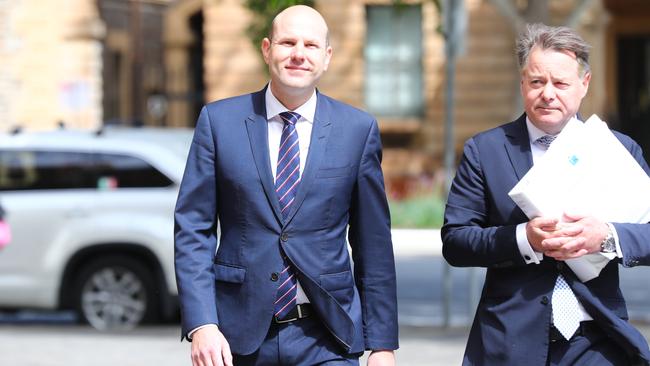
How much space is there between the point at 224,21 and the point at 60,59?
563 centimetres

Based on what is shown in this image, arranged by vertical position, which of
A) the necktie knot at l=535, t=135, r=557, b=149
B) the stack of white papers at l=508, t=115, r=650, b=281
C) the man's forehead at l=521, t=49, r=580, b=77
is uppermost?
the man's forehead at l=521, t=49, r=580, b=77

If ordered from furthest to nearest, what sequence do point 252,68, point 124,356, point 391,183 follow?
1. point 252,68
2. point 391,183
3. point 124,356

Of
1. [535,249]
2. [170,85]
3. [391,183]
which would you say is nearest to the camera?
[535,249]

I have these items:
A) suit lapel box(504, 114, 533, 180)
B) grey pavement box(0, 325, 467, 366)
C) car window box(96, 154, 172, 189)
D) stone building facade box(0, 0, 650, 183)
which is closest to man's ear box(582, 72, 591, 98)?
suit lapel box(504, 114, 533, 180)

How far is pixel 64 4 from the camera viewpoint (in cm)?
3600

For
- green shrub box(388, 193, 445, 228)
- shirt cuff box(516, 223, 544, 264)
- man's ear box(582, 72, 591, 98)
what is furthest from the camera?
green shrub box(388, 193, 445, 228)

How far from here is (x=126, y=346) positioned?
40.4ft

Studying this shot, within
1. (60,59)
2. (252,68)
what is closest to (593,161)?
(252,68)

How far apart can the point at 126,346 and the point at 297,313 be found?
7364 mm

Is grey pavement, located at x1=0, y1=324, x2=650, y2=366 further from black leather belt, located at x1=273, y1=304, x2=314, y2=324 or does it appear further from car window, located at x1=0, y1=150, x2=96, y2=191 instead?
black leather belt, located at x1=273, y1=304, x2=314, y2=324

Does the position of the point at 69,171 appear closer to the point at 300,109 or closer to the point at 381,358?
the point at 300,109

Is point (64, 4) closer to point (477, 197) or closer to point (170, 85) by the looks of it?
point (170, 85)

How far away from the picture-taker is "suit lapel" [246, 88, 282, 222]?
5.11m

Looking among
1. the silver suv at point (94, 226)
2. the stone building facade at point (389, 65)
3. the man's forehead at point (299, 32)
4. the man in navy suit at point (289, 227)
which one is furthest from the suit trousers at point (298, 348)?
the stone building facade at point (389, 65)
